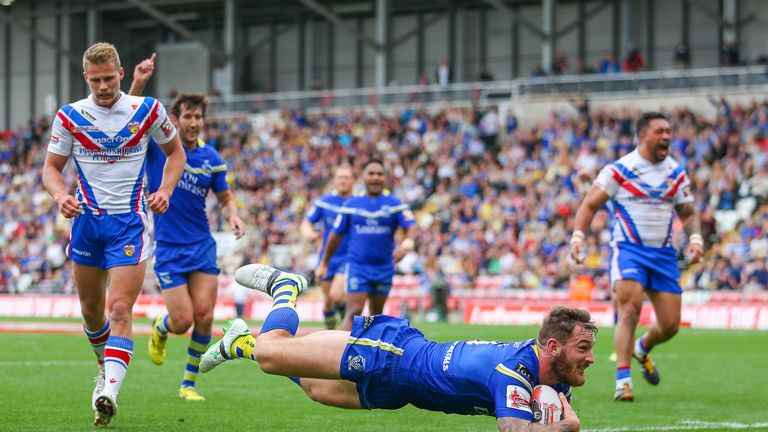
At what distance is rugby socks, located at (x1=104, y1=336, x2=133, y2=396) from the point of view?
817cm

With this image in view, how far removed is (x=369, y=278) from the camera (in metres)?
15.1

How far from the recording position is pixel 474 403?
22.1ft

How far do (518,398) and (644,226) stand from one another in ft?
18.5

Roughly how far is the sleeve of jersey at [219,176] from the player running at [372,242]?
13.7ft

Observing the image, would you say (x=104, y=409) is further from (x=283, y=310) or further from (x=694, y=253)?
(x=694, y=253)

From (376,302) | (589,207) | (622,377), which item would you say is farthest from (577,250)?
(376,302)

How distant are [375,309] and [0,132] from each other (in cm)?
4425

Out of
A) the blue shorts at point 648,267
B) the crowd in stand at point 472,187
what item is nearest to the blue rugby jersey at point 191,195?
the blue shorts at point 648,267

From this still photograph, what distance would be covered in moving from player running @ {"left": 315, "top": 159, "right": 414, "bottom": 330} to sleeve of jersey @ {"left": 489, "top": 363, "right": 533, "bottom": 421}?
336 inches

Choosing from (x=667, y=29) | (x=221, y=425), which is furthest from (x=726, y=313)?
(x=667, y=29)

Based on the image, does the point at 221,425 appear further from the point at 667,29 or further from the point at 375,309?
the point at 667,29

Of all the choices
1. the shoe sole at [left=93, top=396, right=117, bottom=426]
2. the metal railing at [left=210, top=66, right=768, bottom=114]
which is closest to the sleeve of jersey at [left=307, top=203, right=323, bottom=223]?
the shoe sole at [left=93, top=396, right=117, bottom=426]

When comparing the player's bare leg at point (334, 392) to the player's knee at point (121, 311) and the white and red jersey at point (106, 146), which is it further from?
the white and red jersey at point (106, 146)

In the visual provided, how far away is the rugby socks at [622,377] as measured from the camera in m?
11.0
